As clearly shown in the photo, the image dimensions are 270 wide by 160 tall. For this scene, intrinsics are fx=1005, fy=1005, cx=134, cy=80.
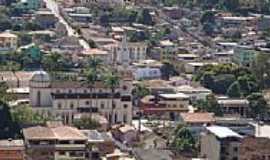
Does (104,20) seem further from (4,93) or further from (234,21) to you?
(4,93)

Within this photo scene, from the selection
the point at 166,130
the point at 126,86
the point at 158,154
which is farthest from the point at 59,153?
the point at 126,86

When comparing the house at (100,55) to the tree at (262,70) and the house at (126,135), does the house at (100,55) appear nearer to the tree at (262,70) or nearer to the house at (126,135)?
the tree at (262,70)

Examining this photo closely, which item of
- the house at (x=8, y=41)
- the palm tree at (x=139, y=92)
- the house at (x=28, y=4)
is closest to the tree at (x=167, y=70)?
the palm tree at (x=139, y=92)

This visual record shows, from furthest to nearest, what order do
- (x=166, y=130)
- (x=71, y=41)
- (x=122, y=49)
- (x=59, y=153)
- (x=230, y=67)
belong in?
(x=71, y=41)
(x=122, y=49)
(x=230, y=67)
(x=166, y=130)
(x=59, y=153)

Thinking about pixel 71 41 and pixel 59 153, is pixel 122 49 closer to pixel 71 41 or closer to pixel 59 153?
pixel 71 41

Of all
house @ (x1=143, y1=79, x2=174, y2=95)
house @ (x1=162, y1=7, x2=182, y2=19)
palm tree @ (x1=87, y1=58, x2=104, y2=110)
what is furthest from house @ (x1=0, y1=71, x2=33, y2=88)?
house @ (x1=162, y1=7, x2=182, y2=19)

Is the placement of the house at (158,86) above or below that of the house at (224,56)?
above

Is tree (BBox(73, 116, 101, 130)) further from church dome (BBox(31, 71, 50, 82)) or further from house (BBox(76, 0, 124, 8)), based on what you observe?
house (BBox(76, 0, 124, 8))
